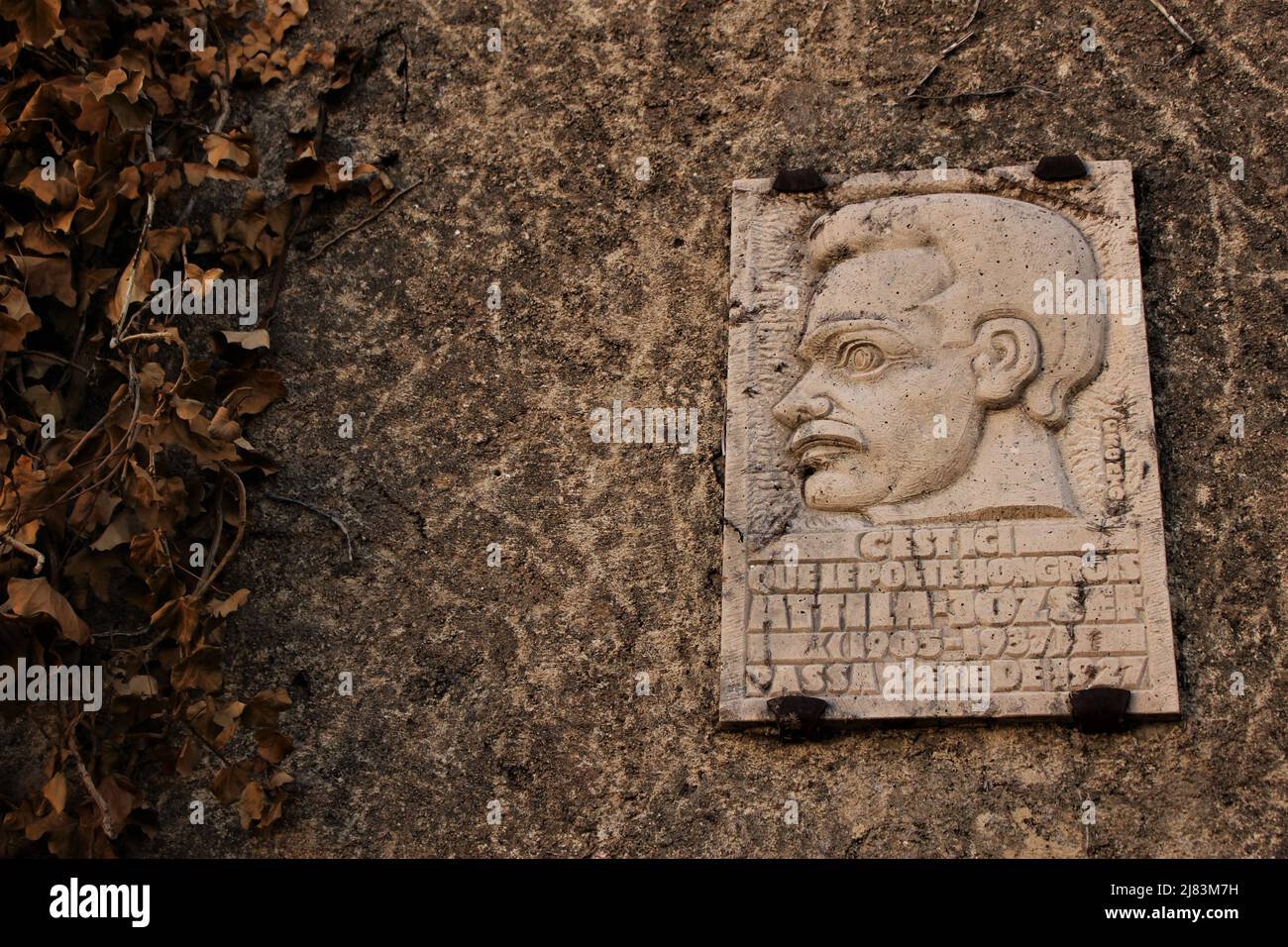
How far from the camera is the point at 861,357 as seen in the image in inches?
147

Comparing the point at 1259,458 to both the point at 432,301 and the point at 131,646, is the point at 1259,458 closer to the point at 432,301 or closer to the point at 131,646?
the point at 432,301

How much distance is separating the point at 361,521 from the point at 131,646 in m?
0.55

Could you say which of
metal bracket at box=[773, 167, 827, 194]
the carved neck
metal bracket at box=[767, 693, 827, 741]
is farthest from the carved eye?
metal bracket at box=[767, 693, 827, 741]

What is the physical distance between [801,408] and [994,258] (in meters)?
0.51

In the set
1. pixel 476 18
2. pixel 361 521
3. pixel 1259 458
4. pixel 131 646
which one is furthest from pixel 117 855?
pixel 1259 458

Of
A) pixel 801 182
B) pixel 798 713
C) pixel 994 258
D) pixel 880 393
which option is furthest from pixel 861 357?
pixel 798 713

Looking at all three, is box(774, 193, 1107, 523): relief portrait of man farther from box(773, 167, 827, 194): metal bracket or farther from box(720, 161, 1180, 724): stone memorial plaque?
box(773, 167, 827, 194): metal bracket

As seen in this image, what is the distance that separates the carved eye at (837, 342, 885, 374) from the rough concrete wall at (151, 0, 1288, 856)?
0.30m

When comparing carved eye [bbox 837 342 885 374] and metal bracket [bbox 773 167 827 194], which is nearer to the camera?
carved eye [bbox 837 342 885 374]

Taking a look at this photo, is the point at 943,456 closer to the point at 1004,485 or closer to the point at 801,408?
the point at 1004,485

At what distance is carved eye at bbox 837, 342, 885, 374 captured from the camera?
12.3 ft

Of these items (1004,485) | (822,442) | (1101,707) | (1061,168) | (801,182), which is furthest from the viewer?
(801,182)

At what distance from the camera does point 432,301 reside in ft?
13.4

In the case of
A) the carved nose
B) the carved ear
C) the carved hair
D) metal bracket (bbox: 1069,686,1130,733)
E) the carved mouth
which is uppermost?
the carved hair
